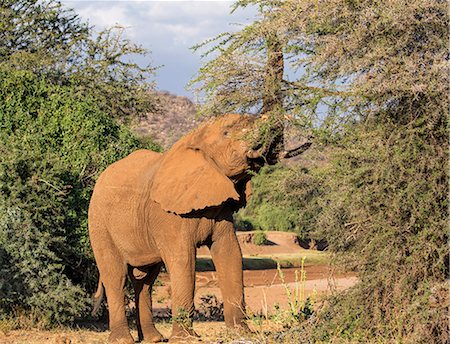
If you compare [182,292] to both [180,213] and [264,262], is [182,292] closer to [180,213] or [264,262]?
[180,213]

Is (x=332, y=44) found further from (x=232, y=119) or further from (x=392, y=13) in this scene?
(x=232, y=119)

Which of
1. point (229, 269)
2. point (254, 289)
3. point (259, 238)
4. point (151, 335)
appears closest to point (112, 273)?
point (151, 335)

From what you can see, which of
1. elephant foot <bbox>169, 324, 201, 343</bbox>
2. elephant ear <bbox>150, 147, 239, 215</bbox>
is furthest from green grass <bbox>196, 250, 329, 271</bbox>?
elephant foot <bbox>169, 324, 201, 343</bbox>

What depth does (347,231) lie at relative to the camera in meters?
10.2

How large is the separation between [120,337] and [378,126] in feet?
16.2

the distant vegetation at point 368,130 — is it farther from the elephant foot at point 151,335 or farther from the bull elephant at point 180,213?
the elephant foot at point 151,335

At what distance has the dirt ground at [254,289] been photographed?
12492 millimetres

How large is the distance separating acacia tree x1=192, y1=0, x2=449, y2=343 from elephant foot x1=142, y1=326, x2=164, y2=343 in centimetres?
343

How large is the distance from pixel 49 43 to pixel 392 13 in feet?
48.3

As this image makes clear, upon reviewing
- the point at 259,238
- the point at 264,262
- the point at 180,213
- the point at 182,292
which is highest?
the point at 180,213

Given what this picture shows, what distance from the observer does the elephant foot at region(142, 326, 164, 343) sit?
516 inches

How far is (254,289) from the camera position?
85.3 ft

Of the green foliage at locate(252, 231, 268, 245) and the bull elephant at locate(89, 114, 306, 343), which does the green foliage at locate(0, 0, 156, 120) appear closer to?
the bull elephant at locate(89, 114, 306, 343)

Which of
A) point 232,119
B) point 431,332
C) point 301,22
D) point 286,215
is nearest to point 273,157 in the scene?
point 232,119
